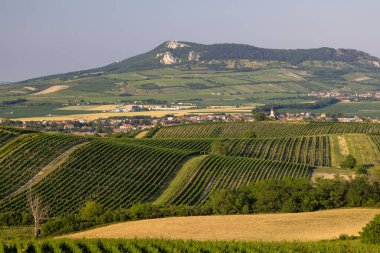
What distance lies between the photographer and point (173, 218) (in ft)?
195

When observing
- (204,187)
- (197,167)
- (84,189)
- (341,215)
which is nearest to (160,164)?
(197,167)

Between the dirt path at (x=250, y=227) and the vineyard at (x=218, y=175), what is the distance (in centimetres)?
1825

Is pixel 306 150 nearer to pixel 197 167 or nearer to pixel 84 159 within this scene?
pixel 197 167

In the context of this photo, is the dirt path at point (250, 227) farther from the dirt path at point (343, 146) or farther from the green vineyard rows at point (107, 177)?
the dirt path at point (343, 146)

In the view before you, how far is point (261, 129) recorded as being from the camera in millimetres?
150875

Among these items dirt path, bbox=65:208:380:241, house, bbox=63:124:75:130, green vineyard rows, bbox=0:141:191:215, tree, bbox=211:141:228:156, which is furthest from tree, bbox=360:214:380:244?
house, bbox=63:124:75:130

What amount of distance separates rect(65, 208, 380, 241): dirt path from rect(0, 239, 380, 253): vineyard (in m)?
6.26

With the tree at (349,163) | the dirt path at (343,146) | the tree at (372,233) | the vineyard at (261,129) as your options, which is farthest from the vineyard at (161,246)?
the vineyard at (261,129)

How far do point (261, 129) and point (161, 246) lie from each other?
115561 mm

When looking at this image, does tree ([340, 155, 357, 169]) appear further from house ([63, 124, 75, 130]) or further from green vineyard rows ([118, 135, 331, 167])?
house ([63, 124, 75, 130])

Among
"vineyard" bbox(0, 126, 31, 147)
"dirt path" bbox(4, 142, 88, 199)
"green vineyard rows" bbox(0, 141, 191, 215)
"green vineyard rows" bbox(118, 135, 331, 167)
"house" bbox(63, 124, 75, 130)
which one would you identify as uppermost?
"vineyard" bbox(0, 126, 31, 147)

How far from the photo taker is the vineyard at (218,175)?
79062 mm

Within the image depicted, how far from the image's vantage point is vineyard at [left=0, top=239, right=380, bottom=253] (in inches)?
1373

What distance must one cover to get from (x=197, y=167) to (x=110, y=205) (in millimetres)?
Answer: 23416
